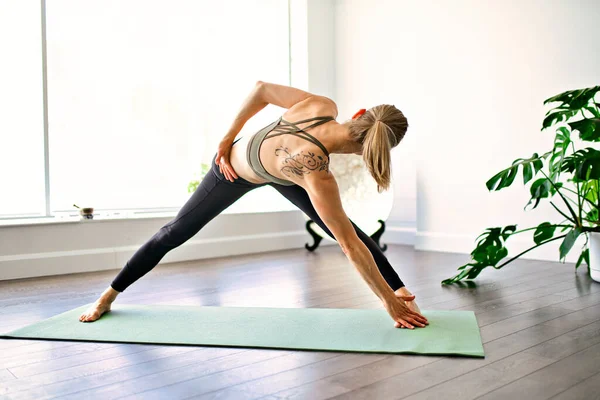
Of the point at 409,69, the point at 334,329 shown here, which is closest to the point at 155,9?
the point at 409,69

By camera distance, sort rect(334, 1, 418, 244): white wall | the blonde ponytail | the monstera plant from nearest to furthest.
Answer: the blonde ponytail < the monstera plant < rect(334, 1, 418, 244): white wall

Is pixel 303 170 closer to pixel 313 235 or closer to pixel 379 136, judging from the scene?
pixel 379 136

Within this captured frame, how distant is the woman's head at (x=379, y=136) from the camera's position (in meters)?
1.78

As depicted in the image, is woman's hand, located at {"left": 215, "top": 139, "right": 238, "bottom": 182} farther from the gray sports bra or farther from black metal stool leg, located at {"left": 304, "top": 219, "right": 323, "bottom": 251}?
black metal stool leg, located at {"left": 304, "top": 219, "right": 323, "bottom": 251}

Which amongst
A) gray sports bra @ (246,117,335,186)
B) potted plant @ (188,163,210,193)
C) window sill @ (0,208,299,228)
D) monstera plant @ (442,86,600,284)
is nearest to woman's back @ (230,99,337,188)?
gray sports bra @ (246,117,335,186)

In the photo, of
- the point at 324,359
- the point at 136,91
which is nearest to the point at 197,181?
the point at 136,91

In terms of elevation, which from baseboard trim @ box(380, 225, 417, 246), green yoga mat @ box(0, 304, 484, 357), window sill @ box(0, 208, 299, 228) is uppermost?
window sill @ box(0, 208, 299, 228)

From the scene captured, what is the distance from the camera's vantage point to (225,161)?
2.35 m

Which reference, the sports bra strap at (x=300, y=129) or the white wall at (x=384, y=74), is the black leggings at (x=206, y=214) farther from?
the white wall at (x=384, y=74)

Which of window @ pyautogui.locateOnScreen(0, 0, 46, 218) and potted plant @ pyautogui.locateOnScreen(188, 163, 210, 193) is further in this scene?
potted plant @ pyautogui.locateOnScreen(188, 163, 210, 193)

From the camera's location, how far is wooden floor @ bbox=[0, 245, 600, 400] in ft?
5.17

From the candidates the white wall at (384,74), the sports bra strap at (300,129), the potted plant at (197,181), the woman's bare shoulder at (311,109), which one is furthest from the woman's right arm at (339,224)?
the white wall at (384,74)

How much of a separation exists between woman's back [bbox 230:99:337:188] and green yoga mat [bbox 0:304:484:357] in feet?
2.01

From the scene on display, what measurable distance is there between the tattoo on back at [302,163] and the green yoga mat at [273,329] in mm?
627
